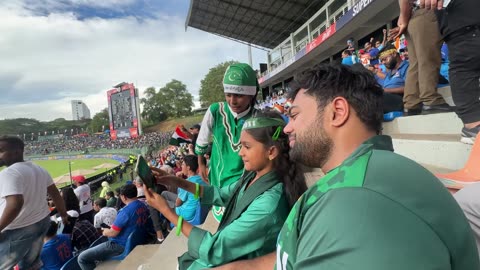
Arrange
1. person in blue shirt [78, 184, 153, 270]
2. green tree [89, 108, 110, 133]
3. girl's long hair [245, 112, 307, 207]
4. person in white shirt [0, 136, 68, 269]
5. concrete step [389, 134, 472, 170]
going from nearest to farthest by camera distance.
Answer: girl's long hair [245, 112, 307, 207]
concrete step [389, 134, 472, 170]
person in white shirt [0, 136, 68, 269]
person in blue shirt [78, 184, 153, 270]
green tree [89, 108, 110, 133]

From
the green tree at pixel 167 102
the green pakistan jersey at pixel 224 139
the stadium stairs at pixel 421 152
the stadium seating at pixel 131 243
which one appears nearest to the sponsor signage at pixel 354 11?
the stadium stairs at pixel 421 152

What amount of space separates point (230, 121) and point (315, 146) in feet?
4.87

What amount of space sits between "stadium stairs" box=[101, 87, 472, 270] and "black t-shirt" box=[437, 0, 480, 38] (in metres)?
0.93

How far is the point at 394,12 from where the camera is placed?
41.9 ft

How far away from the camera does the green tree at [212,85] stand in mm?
52938

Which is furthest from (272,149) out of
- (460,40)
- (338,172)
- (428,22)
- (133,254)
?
(133,254)

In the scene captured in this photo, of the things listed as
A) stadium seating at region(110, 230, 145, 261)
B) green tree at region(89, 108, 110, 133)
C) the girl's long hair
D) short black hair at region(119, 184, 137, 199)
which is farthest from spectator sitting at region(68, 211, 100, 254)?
green tree at region(89, 108, 110, 133)

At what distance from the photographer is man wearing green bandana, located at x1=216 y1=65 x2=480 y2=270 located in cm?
60

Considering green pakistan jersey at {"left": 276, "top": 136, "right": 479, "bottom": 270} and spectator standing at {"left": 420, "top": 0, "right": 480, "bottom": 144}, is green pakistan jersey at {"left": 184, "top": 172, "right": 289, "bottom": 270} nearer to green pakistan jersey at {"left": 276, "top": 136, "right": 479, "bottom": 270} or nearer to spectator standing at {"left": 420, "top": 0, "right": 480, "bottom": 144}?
green pakistan jersey at {"left": 276, "top": 136, "right": 479, "bottom": 270}

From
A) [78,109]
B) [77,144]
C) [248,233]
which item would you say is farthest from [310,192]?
[78,109]

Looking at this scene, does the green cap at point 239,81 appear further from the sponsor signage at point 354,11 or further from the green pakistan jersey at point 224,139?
the sponsor signage at point 354,11

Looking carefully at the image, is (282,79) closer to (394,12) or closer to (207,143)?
(394,12)

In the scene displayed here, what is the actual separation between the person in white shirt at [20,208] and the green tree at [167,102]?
72609mm

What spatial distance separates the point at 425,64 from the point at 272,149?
2.31 m
